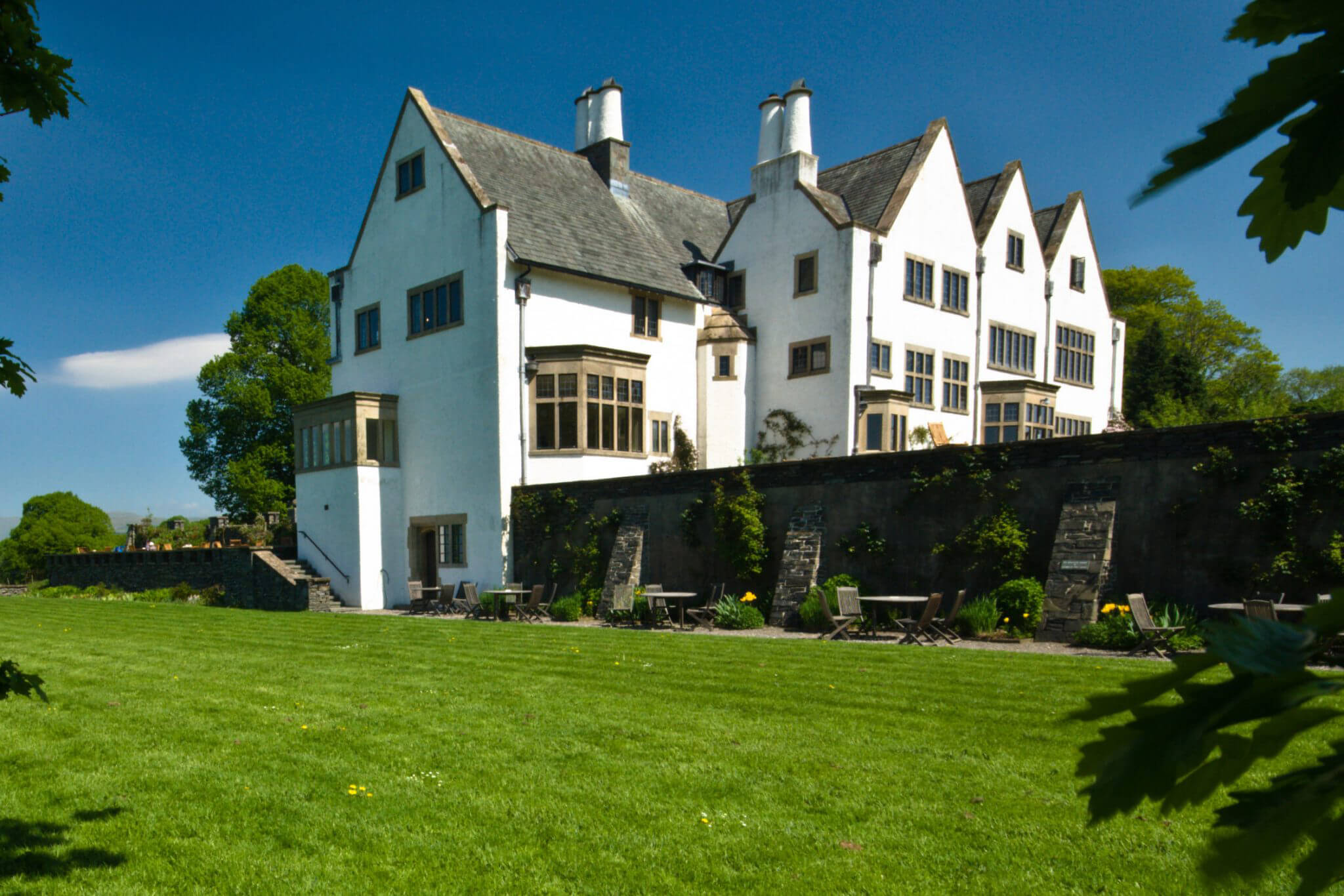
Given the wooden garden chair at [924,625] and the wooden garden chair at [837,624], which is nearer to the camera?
the wooden garden chair at [924,625]

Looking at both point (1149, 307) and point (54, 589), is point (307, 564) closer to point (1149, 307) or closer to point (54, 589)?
point (54, 589)

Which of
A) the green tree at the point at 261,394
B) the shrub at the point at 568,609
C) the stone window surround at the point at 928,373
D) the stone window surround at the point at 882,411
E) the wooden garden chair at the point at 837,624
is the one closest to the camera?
the wooden garden chair at the point at 837,624

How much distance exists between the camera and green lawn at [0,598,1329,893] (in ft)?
16.4

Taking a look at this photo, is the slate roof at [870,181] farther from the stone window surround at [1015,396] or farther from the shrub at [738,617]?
the shrub at [738,617]

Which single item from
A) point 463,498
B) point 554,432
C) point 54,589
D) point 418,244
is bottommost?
point 54,589

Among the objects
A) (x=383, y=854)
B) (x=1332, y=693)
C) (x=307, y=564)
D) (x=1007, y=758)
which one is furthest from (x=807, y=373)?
(x=1332, y=693)

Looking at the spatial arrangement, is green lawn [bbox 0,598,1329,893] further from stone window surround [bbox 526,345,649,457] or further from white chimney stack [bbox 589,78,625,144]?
white chimney stack [bbox 589,78,625,144]

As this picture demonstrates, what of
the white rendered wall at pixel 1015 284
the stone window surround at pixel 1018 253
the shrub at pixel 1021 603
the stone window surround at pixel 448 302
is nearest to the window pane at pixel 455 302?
the stone window surround at pixel 448 302

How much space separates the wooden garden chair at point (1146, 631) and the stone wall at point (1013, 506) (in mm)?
1849

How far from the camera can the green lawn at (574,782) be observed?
4.99m

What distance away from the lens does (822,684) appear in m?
10.4

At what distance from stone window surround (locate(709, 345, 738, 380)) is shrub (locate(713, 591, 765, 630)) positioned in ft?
38.4

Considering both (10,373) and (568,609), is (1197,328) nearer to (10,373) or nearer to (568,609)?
(568,609)

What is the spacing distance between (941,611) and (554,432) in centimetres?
1285
